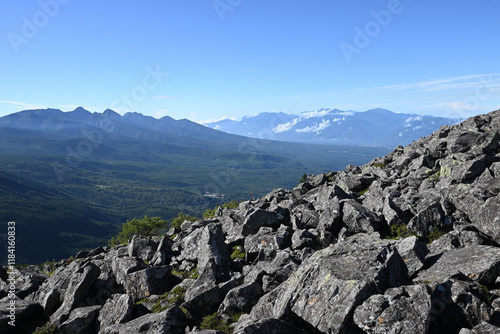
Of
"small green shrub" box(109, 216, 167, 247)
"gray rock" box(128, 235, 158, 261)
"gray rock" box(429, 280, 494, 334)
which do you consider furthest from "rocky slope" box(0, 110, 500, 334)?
"small green shrub" box(109, 216, 167, 247)

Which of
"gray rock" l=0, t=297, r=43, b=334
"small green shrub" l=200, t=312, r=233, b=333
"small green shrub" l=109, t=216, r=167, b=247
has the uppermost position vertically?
"small green shrub" l=200, t=312, r=233, b=333

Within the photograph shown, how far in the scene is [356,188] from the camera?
38.6 meters

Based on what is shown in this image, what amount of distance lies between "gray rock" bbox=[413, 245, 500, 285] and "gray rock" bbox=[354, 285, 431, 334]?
196 cm

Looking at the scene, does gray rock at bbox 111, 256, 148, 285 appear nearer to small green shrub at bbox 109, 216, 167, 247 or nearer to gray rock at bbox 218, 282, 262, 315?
gray rock at bbox 218, 282, 262, 315

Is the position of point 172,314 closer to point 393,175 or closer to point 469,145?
point 393,175

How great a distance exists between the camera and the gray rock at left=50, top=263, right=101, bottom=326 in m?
21.6

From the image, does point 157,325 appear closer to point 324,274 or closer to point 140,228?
point 324,274

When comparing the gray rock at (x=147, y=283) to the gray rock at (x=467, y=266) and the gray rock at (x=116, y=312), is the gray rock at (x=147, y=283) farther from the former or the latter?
the gray rock at (x=467, y=266)

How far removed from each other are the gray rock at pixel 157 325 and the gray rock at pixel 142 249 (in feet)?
45.4

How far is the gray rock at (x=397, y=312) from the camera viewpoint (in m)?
11.3

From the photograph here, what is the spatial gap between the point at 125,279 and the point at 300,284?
15957mm

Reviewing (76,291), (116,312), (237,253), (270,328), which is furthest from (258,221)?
(270,328)

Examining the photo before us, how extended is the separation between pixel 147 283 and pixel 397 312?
1813 cm

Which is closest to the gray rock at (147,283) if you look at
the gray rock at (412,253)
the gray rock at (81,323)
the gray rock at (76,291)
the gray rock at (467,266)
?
the gray rock at (81,323)
